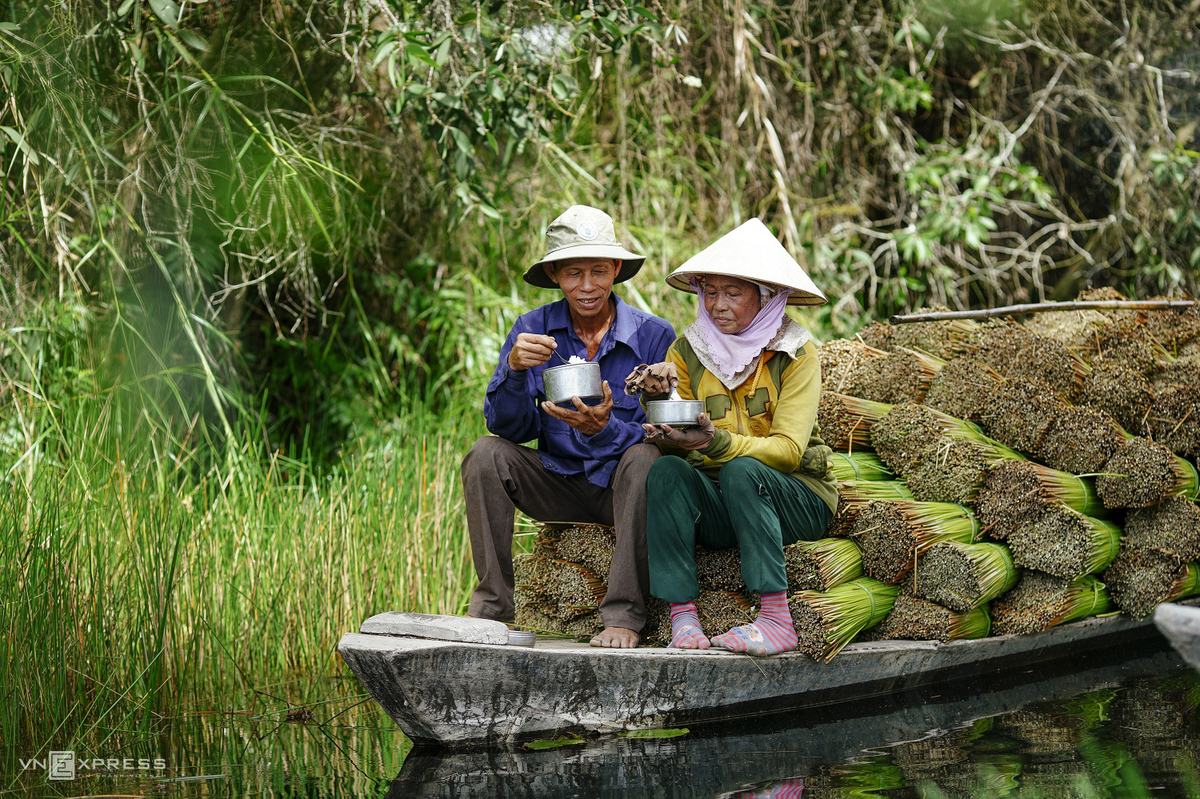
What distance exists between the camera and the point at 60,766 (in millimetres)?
3400

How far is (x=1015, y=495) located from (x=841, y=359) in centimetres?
108

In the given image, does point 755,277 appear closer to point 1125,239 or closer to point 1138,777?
point 1138,777

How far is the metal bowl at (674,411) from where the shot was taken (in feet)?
11.4

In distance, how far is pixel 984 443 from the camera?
14.5ft

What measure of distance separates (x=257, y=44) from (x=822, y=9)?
12.9 ft

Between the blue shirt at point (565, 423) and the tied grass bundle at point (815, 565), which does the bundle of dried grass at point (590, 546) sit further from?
the tied grass bundle at point (815, 565)

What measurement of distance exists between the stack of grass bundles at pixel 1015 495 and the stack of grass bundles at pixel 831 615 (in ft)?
2.00

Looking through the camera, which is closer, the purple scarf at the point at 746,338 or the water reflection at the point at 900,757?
the water reflection at the point at 900,757

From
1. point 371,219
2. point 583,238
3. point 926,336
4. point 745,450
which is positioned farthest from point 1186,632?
point 371,219

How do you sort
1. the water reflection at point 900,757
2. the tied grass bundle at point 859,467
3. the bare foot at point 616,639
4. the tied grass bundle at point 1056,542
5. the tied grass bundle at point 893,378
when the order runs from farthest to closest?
the tied grass bundle at point 893,378 < the tied grass bundle at point 859,467 < the tied grass bundle at point 1056,542 < the bare foot at point 616,639 < the water reflection at point 900,757

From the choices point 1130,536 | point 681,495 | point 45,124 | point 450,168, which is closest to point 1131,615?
point 1130,536

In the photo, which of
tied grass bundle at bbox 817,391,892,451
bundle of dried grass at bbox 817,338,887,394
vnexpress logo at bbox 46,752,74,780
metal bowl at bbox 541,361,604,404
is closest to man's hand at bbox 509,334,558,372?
metal bowl at bbox 541,361,604,404

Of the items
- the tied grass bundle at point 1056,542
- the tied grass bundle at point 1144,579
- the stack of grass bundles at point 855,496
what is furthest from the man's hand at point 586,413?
the tied grass bundle at point 1144,579

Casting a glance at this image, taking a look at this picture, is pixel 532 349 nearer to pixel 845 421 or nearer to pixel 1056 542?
pixel 845 421
